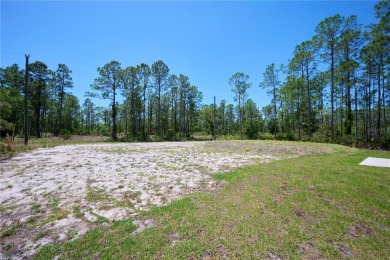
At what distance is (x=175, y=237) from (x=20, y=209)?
12.2 ft

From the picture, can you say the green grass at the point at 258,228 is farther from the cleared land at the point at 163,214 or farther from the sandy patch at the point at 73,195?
the sandy patch at the point at 73,195

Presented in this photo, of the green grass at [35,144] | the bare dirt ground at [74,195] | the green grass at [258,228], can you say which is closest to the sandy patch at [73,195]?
the bare dirt ground at [74,195]

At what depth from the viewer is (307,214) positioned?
3.60 meters

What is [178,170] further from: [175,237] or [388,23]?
[388,23]

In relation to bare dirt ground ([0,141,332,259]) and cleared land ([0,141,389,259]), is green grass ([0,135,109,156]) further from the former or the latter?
cleared land ([0,141,389,259])


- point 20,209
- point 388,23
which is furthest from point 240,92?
point 20,209

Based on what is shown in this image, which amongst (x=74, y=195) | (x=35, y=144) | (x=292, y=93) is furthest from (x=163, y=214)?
(x=292, y=93)

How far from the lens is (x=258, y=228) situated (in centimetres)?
307

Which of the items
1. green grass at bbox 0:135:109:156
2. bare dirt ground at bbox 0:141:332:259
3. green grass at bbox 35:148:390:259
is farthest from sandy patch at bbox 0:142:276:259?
green grass at bbox 0:135:109:156

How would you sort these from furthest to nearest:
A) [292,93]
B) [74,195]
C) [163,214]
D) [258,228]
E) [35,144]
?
[292,93] → [35,144] → [74,195] → [163,214] → [258,228]

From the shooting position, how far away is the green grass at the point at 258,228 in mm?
2521

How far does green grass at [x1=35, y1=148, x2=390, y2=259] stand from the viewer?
8.27 ft

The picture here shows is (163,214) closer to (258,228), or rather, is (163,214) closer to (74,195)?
(258,228)

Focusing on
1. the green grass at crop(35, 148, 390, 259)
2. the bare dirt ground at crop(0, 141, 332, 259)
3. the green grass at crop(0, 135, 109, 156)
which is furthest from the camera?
the green grass at crop(0, 135, 109, 156)
